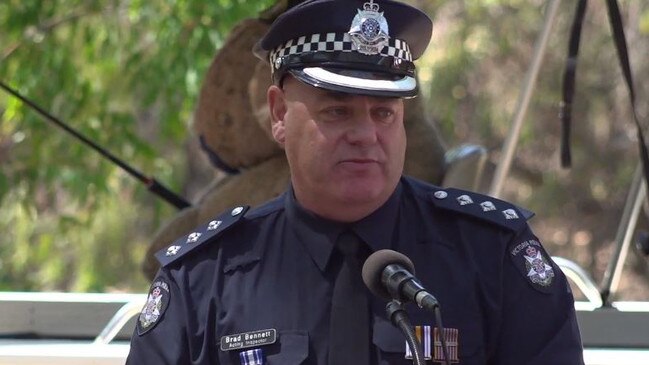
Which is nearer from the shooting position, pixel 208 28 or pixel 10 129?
pixel 208 28

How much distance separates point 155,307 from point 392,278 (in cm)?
55

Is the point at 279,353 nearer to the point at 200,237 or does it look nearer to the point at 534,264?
the point at 200,237

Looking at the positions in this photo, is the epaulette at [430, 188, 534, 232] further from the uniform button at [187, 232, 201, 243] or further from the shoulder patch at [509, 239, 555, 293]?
the uniform button at [187, 232, 201, 243]

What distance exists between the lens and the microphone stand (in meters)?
1.83

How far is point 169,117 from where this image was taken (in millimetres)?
6234

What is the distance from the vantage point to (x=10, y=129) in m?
6.41

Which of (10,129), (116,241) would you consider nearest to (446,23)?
(116,241)

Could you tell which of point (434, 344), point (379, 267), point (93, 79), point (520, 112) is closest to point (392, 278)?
point (379, 267)

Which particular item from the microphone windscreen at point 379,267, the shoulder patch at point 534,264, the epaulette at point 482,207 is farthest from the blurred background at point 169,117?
the microphone windscreen at point 379,267

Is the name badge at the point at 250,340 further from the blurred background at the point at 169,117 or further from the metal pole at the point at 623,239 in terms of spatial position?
the blurred background at the point at 169,117

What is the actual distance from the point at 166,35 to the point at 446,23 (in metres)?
3.78

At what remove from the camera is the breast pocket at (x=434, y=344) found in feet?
7.09

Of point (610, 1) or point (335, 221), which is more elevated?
point (610, 1)

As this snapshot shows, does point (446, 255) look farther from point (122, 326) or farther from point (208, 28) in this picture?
point (208, 28)
